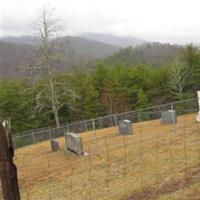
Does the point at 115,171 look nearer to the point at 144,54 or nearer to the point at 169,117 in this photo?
the point at 169,117

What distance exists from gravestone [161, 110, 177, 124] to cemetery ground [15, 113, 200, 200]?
3.95 meters

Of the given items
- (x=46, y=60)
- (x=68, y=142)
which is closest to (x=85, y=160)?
(x=68, y=142)

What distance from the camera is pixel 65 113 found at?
162 ft

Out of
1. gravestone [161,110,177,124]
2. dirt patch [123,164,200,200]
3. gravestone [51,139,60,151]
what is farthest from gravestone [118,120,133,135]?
dirt patch [123,164,200,200]

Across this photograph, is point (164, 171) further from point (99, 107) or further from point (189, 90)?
point (189, 90)

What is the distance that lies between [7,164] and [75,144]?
1812cm

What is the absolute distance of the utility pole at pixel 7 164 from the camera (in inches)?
156

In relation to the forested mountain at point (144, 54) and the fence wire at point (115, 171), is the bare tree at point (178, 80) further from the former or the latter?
the forested mountain at point (144, 54)

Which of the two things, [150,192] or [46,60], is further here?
[46,60]

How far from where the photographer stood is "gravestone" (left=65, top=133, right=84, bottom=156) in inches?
850

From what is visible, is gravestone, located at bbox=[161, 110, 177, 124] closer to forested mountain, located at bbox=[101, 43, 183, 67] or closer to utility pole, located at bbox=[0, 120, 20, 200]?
utility pole, located at bbox=[0, 120, 20, 200]

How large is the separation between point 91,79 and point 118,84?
11.5ft

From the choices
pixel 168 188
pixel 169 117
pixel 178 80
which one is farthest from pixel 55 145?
pixel 178 80

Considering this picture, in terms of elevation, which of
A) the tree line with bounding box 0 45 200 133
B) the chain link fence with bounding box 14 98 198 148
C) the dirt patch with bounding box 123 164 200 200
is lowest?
the chain link fence with bounding box 14 98 198 148
